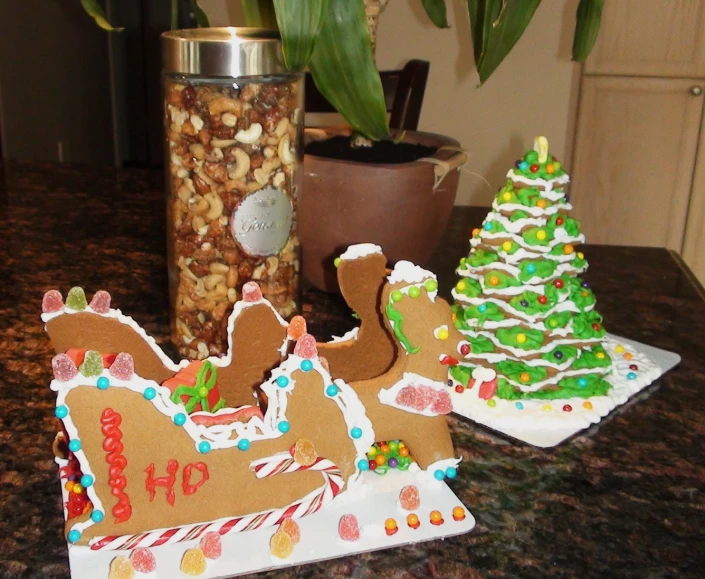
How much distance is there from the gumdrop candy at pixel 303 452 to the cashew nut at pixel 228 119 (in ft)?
1.14

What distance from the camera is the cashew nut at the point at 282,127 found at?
848mm

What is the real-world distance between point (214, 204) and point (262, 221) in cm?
5

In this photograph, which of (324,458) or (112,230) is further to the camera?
(112,230)

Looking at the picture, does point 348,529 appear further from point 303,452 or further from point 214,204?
point 214,204

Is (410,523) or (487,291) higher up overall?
(487,291)

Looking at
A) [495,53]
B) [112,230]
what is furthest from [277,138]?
[112,230]

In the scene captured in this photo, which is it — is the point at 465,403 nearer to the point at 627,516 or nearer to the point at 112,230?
the point at 627,516

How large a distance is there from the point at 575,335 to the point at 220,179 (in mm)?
407

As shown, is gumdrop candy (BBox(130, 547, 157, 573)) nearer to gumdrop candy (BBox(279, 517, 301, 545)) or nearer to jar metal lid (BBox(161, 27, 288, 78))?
gumdrop candy (BBox(279, 517, 301, 545))

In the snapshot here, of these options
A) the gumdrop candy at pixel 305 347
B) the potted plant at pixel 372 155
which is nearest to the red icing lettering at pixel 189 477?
the gumdrop candy at pixel 305 347

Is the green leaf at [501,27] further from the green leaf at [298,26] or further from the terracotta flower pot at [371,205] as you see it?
the green leaf at [298,26]

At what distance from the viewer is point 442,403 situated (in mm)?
678

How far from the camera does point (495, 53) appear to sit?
979mm

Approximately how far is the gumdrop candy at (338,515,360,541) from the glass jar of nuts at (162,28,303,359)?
0.33 m
